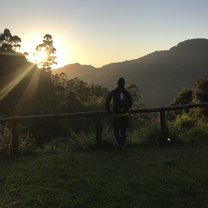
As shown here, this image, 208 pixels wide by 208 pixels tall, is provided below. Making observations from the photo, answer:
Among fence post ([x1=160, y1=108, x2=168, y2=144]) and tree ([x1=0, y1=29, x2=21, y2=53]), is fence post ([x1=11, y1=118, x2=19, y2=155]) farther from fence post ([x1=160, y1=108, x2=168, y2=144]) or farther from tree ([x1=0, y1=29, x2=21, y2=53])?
tree ([x1=0, y1=29, x2=21, y2=53])

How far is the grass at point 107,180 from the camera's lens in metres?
7.73

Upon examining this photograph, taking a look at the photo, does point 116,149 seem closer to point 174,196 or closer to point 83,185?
point 83,185

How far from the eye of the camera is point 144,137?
46.3 feet

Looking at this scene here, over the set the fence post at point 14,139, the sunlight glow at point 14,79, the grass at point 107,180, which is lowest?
the grass at point 107,180

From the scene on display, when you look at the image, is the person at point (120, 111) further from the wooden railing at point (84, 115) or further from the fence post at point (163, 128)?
the fence post at point (163, 128)

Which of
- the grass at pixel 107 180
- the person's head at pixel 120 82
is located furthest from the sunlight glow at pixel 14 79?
the grass at pixel 107 180

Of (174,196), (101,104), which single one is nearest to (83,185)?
(174,196)

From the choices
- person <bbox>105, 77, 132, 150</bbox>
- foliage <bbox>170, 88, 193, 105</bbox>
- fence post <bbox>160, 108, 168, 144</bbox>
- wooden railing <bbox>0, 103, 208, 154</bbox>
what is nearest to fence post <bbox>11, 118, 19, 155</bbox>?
wooden railing <bbox>0, 103, 208, 154</bbox>

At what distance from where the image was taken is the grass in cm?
773

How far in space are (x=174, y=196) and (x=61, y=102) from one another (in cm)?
4618

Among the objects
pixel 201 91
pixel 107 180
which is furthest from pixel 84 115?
pixel 201 91

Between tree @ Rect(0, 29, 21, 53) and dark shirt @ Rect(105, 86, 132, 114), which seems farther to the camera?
tree @ Rect(0, 29, 21, 53)

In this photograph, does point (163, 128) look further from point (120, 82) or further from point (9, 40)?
point (9, 40)

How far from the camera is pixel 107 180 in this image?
9.12 metres
